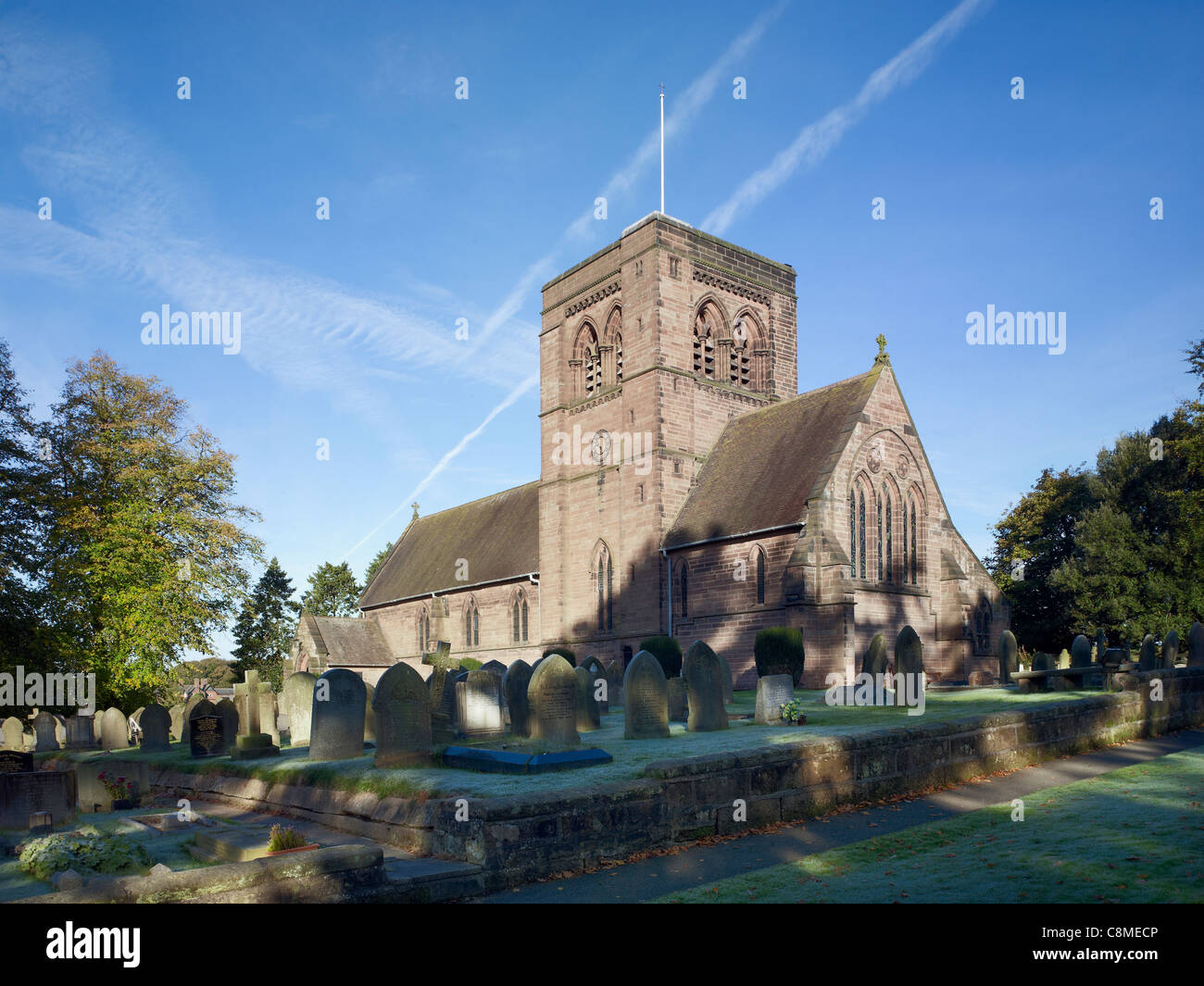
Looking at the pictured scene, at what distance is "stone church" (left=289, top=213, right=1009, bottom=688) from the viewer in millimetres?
27312

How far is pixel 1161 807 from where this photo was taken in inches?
345

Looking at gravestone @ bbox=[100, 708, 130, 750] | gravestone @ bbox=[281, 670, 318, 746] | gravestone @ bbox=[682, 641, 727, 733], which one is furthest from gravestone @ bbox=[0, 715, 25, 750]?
gravestone @ bbox=[682, 641, 727, 733]

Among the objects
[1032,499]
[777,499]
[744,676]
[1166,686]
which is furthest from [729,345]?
[1032,499]

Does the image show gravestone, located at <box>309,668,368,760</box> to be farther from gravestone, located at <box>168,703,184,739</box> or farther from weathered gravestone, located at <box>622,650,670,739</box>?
gravestone, located at <box>168,703,184,739</box>

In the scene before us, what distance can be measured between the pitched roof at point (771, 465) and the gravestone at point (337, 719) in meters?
16.3

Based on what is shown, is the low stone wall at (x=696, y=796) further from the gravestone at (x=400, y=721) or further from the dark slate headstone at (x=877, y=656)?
the dark slate headstone at (x=877, y=656)

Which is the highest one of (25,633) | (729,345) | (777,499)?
(729,345)

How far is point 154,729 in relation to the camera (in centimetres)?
2109

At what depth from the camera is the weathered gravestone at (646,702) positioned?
45.9ft

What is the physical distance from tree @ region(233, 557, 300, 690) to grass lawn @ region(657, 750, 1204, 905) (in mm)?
54421

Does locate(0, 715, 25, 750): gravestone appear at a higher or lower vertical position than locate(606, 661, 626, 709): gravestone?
lower
